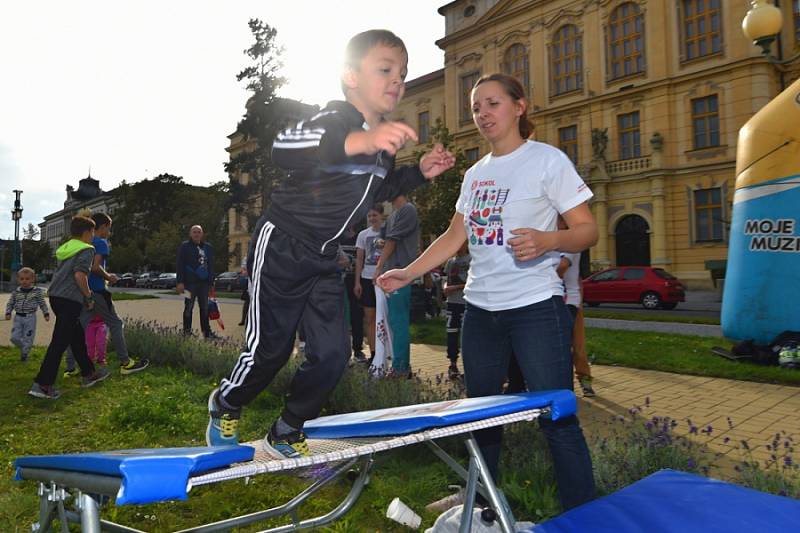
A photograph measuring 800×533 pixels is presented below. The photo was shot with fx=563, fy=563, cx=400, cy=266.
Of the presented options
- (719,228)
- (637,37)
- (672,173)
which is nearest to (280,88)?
(637,37)

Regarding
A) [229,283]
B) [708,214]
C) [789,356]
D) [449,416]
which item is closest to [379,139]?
[449,416]

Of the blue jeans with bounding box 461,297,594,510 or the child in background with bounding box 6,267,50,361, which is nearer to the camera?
the blue jeans with bounding box 461,297,594,510

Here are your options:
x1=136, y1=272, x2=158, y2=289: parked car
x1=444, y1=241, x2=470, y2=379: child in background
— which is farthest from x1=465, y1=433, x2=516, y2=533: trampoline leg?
x1=136, y1=272, x2=158, y2=289: parked car

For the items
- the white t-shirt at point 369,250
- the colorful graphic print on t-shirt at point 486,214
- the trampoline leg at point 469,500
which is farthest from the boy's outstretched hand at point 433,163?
the white t-shirt at point 369,250

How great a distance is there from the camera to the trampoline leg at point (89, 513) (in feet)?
4.48

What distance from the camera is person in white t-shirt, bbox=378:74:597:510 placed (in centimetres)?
239

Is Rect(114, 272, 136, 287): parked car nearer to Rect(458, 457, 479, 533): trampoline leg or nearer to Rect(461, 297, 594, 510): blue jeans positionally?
Rect(461, 297, 594, 510): blue jeans

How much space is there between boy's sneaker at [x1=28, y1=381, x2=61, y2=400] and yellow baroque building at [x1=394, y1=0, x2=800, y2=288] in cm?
2536

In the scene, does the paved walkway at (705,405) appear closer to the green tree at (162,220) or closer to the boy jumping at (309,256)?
the boy jumping at (309,256)

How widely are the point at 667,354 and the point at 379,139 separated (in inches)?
280

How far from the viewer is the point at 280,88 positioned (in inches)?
1587

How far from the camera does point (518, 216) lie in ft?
8.48

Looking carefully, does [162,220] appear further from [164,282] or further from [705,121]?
[705,121]

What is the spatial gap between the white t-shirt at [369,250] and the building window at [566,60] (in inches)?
1147
